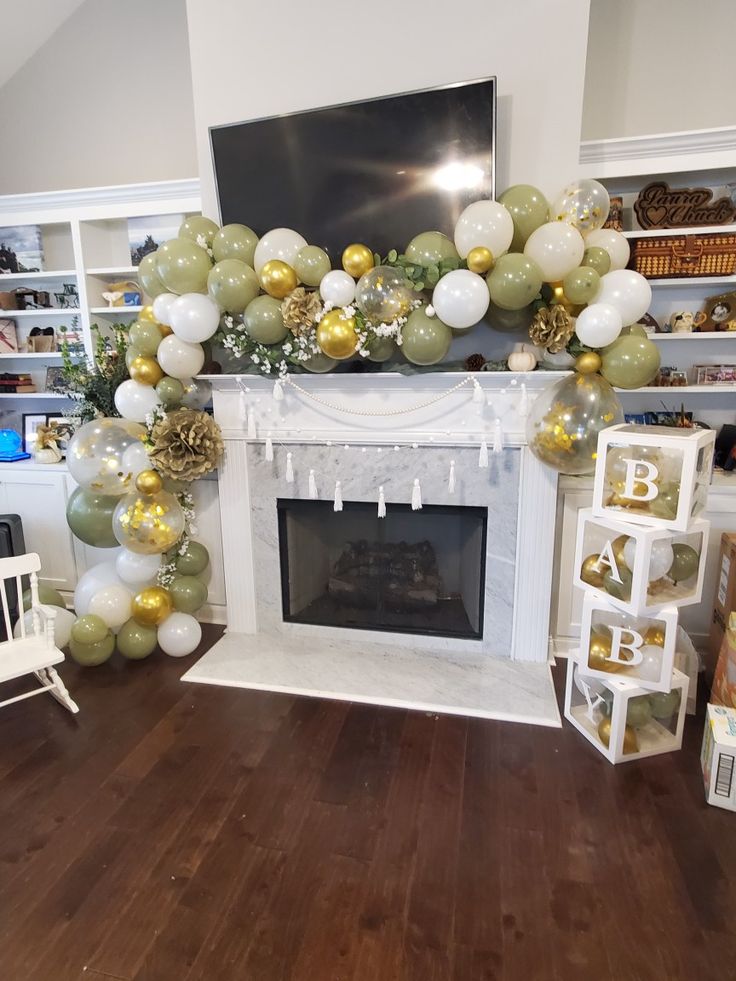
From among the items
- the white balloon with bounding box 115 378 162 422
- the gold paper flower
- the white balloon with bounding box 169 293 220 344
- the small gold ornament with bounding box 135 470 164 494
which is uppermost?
the white balloon with bounding box 169 293 220 344

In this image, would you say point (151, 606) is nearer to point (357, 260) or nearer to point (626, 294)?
point (357, 260)

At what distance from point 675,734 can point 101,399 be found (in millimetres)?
2965

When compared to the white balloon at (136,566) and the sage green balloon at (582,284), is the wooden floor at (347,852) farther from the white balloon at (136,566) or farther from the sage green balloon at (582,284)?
the sage green balloon at (582,284)

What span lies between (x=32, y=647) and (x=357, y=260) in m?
2.01

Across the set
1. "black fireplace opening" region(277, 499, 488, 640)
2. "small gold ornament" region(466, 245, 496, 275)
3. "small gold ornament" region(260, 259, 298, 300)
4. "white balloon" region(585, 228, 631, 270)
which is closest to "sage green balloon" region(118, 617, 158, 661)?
"black fireplace opening" region(277, 499, 488, 640)

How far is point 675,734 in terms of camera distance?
2.02 m

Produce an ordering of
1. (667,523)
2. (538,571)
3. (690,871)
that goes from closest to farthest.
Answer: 1. (690,871)
2. (667,523)
3. (538,571)

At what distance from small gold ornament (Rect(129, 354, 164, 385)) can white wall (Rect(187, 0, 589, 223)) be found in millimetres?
779

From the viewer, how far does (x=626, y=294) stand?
6.39 feet

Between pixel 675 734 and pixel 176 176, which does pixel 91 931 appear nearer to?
pixel 675 734

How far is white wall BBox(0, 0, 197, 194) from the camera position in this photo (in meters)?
3.08

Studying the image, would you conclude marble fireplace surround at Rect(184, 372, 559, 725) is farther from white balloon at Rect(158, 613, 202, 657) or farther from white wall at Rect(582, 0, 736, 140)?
white wall at Rect(582, 0, 736, 140)

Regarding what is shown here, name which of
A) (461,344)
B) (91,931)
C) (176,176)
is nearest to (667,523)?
(461,344)

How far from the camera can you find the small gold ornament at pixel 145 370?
245 cm
